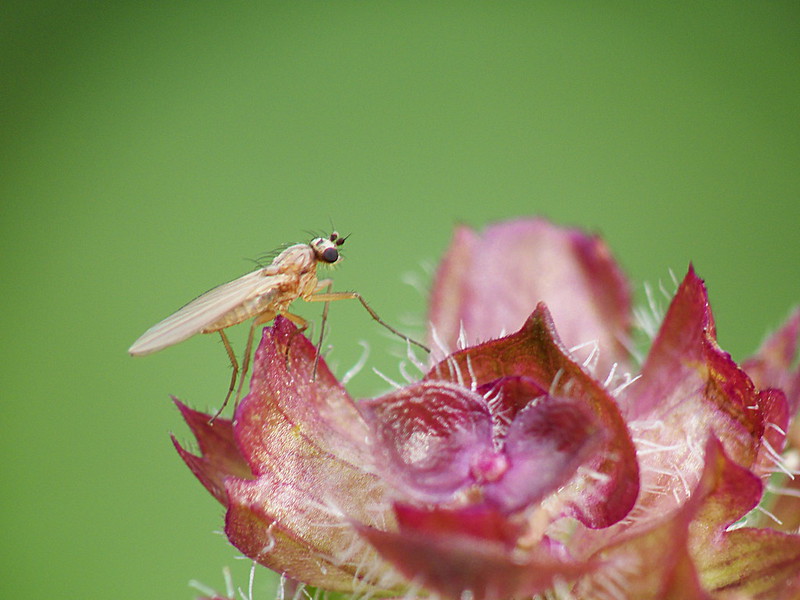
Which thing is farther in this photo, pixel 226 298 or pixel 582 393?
pixel 226 298

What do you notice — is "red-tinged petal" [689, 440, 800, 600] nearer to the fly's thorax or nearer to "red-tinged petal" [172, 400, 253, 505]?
"red-tinged petal" [172, 400, 253, 505]

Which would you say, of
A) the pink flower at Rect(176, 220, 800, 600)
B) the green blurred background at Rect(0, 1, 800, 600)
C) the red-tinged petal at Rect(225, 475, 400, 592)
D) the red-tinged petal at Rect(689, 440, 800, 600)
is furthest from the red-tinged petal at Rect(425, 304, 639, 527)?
the green blurred background at Rect(0, 1, 800, 600)

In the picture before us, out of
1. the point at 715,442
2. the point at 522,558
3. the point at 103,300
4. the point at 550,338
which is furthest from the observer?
the point at 103,300

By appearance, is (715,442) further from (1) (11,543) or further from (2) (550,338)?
(1) (11,543)

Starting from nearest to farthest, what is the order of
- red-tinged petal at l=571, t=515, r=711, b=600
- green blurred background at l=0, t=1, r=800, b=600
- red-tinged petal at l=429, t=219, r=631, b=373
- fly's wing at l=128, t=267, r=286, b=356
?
1. red-tinged petal at l=571, t=515, r=711, b=600
2. fly's wing at l=128, t=267, r=286, b=356
3. red-tinged petal at l=429, t=219, r=631, b=373
4. green blurred background at l=0, t=1, r=800, b=600

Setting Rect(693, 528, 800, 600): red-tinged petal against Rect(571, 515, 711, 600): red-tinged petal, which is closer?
Rect(571, 515, 711, 600): red-tinged petal

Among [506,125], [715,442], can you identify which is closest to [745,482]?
[715,442]

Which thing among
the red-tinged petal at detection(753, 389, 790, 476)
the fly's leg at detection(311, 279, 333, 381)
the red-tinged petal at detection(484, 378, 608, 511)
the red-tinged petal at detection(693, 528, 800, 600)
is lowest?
the red-tinged petal at detection(693, 528, 800, 600)
